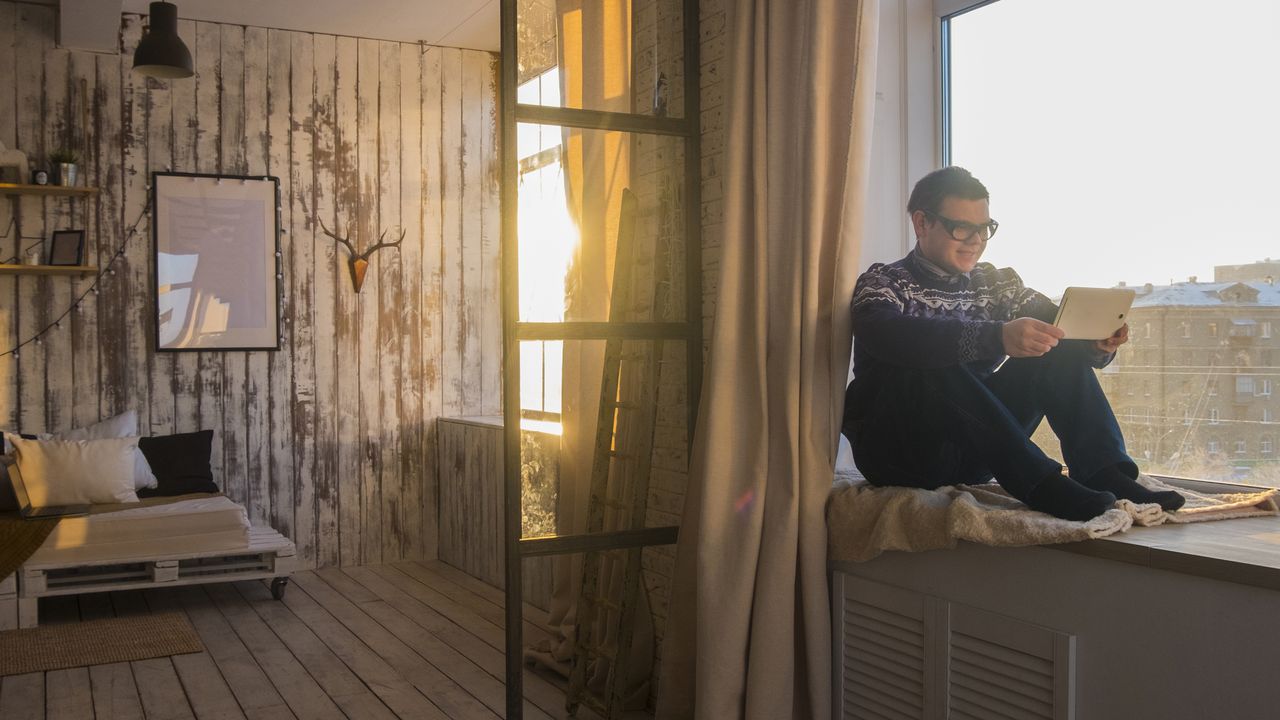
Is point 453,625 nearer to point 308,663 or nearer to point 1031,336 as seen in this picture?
point 308,663

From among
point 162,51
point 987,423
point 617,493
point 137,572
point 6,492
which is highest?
point 162,51

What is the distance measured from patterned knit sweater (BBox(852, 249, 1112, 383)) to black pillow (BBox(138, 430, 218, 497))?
3.80 metres

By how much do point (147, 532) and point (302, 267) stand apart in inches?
64.4

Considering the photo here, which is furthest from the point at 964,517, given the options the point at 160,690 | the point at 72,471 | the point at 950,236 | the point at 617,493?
the point at 72,471

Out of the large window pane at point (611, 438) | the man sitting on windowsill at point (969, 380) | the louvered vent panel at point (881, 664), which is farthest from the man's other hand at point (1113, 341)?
the large window pane at point (611, 438)

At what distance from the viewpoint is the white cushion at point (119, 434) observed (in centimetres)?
507

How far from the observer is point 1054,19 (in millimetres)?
2668

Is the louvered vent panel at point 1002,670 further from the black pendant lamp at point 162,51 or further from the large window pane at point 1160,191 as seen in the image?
the black pendant lamp at point 162,51

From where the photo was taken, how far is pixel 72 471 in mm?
4777

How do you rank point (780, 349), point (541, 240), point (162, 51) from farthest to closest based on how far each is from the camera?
1. point (162, 51)
2. point (541, 240)
3. point (780, 349)

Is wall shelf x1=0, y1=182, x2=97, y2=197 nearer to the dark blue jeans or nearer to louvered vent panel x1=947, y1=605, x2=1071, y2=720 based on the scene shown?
the dark blue jeans

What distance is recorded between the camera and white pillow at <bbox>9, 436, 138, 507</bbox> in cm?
474

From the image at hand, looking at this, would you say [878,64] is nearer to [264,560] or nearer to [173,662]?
[173,662]

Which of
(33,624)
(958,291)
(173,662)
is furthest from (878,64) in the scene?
(33,624)
